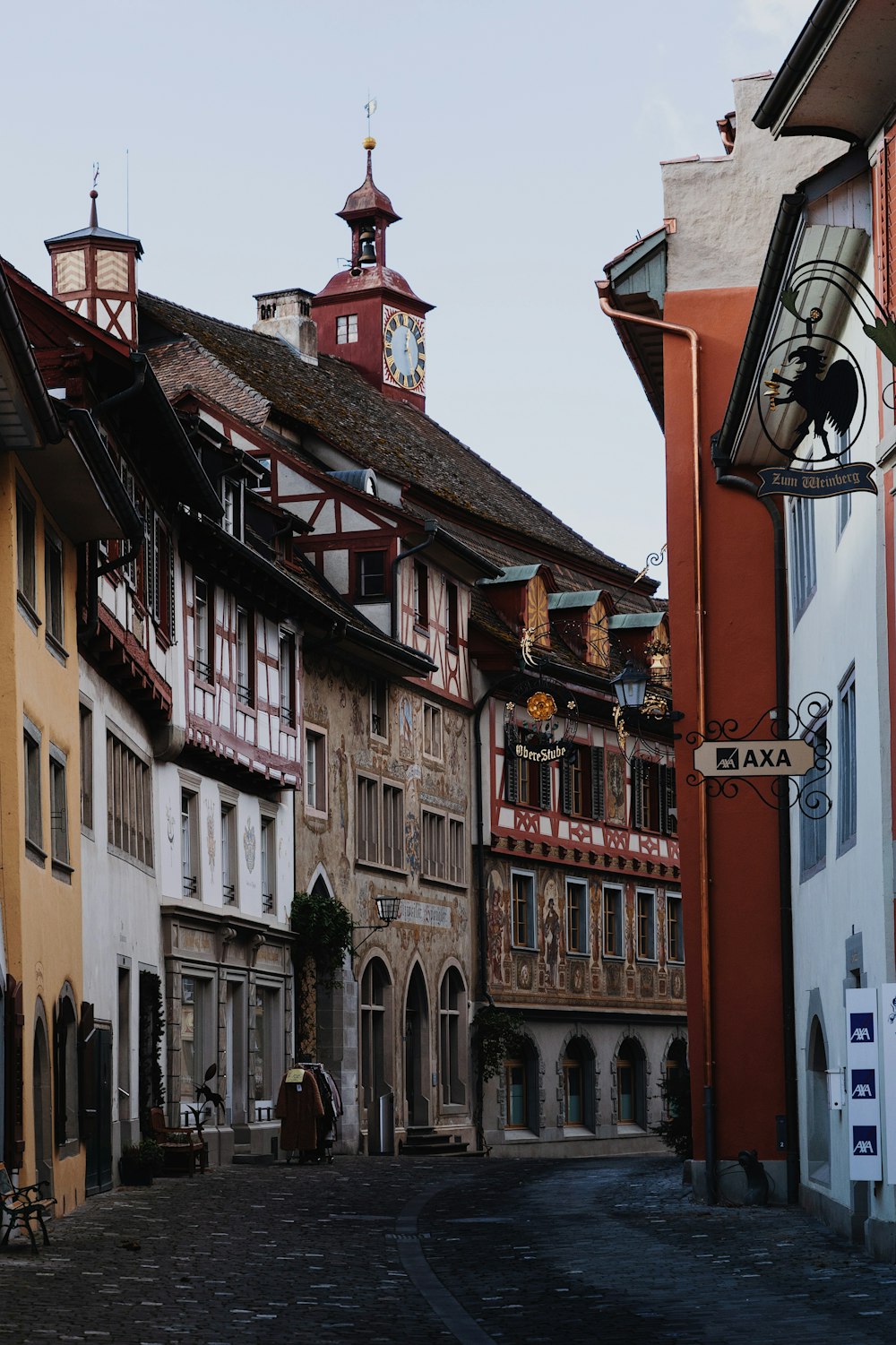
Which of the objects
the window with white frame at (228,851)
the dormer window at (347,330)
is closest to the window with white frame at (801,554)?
the window with white frame at (228,851)

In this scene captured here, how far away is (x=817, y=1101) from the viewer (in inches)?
743

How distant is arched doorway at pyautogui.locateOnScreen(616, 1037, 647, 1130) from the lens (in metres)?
45.1

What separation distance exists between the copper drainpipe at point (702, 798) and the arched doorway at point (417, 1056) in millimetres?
15568

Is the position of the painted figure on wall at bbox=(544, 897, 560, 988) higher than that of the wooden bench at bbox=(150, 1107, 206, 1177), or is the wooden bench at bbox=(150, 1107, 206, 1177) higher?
the painted figure on wall at bbox=(544, 897, 560, 988)

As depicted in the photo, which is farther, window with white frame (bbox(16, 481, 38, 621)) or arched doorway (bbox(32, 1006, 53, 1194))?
arched doorway (bbox(32, 1006, 53, 1194))

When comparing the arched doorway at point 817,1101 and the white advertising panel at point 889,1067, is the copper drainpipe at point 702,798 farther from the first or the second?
the white advertising panel at point 889,1067

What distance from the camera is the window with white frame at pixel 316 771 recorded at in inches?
1299

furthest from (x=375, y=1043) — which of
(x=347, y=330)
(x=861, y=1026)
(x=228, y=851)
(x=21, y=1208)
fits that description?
(x=861, y=1026)

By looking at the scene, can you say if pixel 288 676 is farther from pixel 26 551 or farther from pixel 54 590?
pixel 26 551

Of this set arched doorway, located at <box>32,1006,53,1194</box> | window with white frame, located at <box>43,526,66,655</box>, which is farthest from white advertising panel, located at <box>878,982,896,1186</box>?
window with white frame, located at <box>43,526,66,655</box>

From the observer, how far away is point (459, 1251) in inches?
607

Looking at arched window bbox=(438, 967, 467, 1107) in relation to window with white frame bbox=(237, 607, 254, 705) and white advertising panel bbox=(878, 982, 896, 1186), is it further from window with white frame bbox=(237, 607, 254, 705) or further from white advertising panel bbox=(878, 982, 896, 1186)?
white advertising panel bbox=(878, 982, 896, 1186)

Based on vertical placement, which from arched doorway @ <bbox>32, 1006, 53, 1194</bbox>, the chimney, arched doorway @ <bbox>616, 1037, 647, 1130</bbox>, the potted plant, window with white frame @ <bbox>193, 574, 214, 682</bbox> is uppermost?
the chimney

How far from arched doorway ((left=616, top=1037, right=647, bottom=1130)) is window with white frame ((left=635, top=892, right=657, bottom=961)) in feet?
6.27
